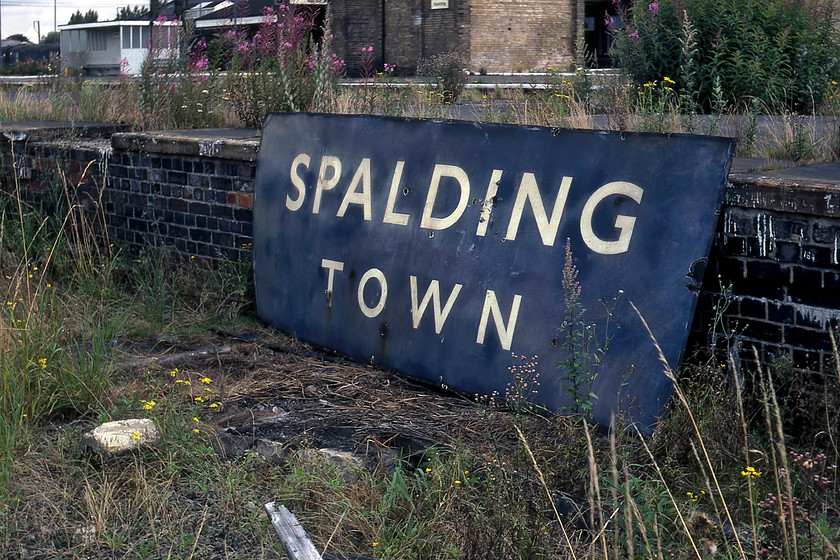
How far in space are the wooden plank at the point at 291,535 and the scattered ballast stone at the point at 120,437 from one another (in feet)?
2.38

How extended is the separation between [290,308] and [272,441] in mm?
1658

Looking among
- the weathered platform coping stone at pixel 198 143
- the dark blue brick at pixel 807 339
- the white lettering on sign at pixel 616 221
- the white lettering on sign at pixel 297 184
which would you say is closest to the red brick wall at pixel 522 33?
the weathered platform coping stone at pixel 198 143

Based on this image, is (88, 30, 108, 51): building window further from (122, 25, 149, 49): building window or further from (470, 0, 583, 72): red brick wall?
(470, 0, 583, 72): red brick wall

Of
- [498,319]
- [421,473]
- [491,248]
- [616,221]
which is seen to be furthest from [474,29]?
[421,473]

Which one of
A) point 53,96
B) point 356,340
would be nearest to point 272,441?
point 356,340

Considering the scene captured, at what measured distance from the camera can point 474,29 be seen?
26.4 meters

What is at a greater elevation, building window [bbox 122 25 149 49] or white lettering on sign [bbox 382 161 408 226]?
building window [bbox 122 25 149 49]

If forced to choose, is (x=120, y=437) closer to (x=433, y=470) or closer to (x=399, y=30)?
(x=433, y=470)

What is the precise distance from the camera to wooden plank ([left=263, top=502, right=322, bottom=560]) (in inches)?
96.4

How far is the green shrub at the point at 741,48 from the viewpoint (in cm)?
853

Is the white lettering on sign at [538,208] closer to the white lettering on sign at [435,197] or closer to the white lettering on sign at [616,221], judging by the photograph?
the white lettering on sign at [616,221]

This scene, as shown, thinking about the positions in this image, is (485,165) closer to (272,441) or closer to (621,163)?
(621,163)

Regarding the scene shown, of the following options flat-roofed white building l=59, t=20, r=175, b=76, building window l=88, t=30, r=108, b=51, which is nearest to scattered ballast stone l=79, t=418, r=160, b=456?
flat-roofed white building l=59, t=20, r=175, b=76

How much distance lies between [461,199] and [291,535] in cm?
200
